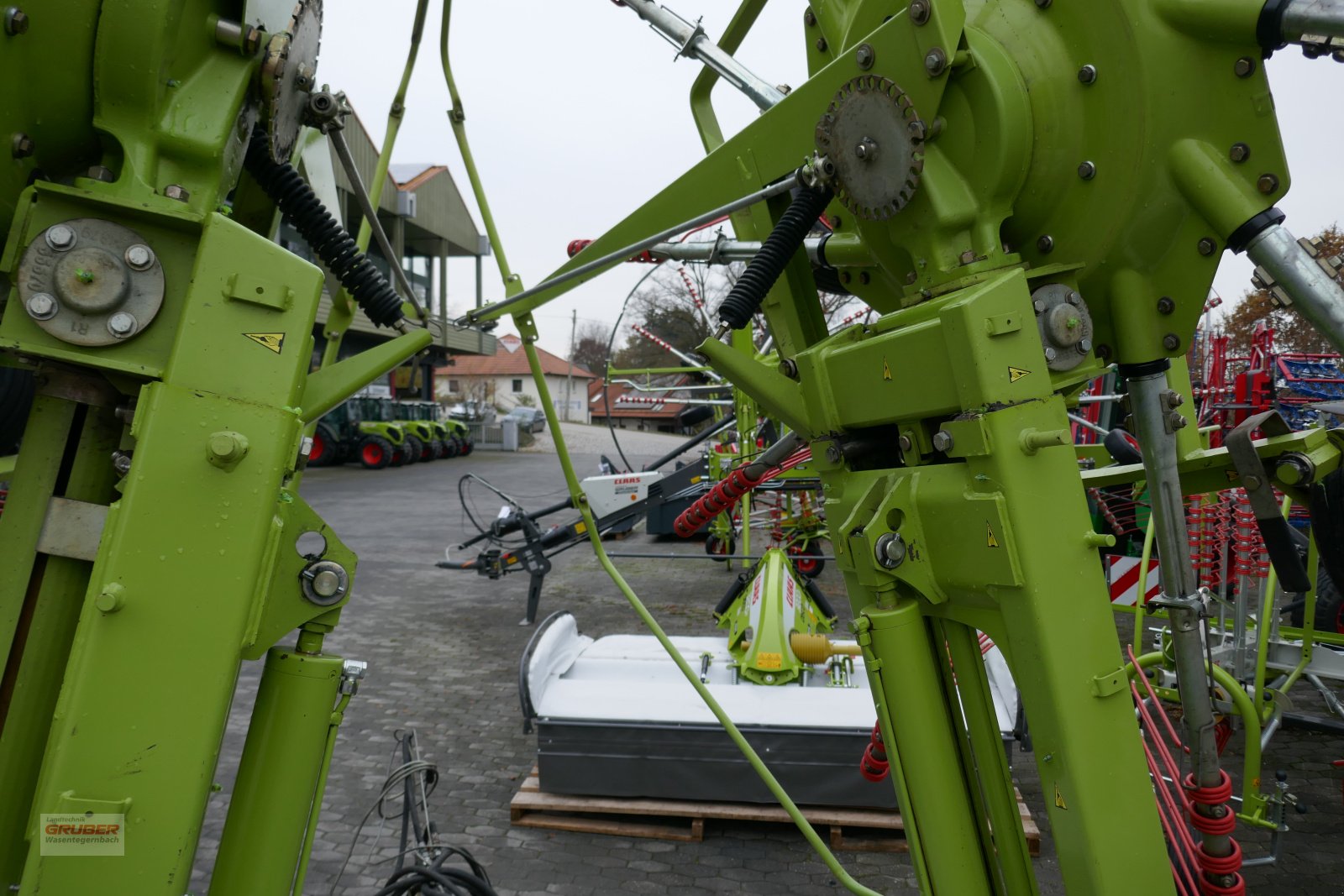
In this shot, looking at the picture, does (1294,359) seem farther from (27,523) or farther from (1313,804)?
(27,523)

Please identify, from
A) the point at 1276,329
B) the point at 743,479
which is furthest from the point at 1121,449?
the point at 1276,329

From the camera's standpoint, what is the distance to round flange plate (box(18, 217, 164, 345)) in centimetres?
147

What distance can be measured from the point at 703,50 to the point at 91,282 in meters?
1.77

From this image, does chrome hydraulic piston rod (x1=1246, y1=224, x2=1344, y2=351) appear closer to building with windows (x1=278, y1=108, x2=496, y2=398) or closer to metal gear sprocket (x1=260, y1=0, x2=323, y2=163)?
metal gear sprocket (x1=260, y1=0, x2=323, y2=163)

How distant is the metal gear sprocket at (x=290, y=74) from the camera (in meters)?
1.68

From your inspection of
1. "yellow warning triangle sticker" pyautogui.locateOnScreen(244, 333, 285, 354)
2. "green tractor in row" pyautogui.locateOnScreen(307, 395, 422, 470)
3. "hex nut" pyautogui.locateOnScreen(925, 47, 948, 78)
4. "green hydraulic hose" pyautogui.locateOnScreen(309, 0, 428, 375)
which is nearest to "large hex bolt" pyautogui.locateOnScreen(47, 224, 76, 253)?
"yellow warning triangle sticker" pyautogui.locateOnScreen(244, 333, 285, 354)

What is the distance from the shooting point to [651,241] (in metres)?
2.02

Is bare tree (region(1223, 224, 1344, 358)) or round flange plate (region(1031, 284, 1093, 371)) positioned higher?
bare tree (region(1223, 224, 1344, 358))

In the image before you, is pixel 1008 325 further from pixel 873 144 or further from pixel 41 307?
pixel 41 307

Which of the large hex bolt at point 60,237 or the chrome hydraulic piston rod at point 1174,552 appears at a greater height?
the large hex bolt at point 60,237

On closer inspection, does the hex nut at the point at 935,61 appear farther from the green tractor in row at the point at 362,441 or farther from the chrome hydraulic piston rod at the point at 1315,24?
the green tractor in row at the point at 362,441

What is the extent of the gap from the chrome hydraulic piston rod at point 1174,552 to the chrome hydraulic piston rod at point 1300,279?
35cm

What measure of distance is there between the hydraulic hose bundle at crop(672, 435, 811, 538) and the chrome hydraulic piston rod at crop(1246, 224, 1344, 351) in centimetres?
107

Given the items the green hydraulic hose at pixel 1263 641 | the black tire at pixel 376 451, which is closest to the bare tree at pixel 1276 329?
the green hydraulic hose at pixel 1263 641
